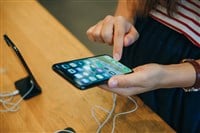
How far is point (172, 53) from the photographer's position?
2.48 feet

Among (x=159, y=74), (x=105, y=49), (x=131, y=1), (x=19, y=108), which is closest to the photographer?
(x=159, y=74)

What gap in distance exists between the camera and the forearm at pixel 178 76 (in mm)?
619

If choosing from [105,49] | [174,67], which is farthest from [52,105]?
[105,49]

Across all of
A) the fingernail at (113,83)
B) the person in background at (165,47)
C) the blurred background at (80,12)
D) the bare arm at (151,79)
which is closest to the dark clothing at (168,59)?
the person in background at (165,47)

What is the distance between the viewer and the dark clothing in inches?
29.1

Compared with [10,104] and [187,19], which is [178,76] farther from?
[10,104]

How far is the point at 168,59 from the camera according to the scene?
76cm

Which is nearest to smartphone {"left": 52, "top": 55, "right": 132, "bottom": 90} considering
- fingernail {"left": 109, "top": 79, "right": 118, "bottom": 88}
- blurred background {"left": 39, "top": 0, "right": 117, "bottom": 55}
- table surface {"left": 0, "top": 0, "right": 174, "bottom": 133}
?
fingernail {"left": 109, "top": 79, "right": 118, "bottom": 88}

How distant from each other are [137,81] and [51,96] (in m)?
0.24

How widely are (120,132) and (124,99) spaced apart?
89 mm

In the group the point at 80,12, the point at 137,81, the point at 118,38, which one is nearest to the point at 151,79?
the point at 137,81

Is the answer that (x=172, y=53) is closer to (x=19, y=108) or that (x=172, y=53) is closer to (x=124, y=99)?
(x=124, y=99)

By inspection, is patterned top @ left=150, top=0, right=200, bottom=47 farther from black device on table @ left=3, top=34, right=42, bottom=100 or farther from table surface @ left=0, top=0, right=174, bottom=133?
black device on table @ left=3, top=34, right=42, bottom=100

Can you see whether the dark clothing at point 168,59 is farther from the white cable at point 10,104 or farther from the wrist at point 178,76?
the white cable at point 10,104
